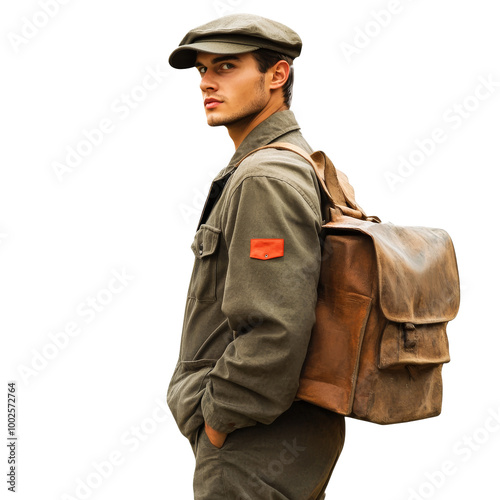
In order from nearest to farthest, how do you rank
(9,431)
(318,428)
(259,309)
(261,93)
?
(259,309) → (318,428) → (261,93) → (9,431)

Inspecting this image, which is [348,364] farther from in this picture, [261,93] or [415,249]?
[261,93]

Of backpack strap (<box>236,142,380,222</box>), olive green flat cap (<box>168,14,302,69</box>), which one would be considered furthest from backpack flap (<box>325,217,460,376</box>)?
olive green flat cap (<box>168,14,302,69</box>)

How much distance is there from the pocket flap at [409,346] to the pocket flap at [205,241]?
2.71 feet

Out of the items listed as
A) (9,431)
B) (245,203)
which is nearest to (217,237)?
(245,203)

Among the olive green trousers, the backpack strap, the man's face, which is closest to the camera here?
the olive green trousers

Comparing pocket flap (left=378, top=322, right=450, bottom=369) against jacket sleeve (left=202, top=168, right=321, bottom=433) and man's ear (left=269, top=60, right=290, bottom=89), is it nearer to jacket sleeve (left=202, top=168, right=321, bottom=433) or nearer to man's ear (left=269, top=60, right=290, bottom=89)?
jacket sleeve (left=202, top=168, right=321, bottom=433)

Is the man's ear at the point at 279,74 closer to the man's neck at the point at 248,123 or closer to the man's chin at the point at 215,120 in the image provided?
the man's neck at the point at 248,123

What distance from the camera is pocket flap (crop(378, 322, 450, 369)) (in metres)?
3.22

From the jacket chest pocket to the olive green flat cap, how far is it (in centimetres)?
79

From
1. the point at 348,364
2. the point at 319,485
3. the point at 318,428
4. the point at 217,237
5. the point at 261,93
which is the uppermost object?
the point at 261,93

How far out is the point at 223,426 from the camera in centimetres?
329

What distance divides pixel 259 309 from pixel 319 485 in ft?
2.95

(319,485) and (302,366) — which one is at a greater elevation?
(302,366)

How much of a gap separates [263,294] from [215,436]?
639 millimetres
